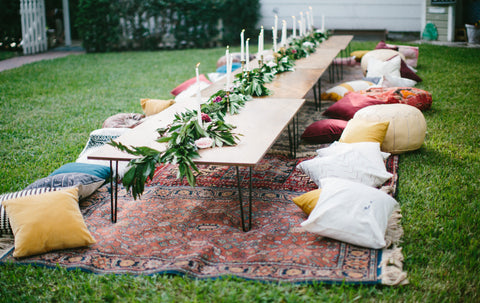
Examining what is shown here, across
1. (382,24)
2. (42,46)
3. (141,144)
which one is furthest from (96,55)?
(141,144)

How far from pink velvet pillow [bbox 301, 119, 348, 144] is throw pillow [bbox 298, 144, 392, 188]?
1.12 meters

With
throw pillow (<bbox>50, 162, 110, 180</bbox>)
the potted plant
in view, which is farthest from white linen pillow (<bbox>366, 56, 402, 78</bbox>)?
the potted plant

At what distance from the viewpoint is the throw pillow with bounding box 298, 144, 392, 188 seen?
416 cm

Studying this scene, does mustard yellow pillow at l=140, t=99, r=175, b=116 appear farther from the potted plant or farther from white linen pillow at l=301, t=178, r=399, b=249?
the potted plant

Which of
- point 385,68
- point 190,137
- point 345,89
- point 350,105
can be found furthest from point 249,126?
point 385,68

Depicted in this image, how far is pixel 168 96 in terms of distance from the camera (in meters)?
7.98

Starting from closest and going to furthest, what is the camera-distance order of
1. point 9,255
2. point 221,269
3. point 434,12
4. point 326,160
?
point 221,269, point 9,255, point 326,160, point 434,12

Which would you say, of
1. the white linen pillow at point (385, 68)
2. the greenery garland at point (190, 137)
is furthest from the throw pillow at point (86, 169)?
the white linen pillow at point (385, 68)

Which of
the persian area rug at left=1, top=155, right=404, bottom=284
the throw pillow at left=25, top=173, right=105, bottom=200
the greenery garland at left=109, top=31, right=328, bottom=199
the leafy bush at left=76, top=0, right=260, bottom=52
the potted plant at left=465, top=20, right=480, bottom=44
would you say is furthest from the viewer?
the leafy bush at left=76, top=0, right=260, bottom=52

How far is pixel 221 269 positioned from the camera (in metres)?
3.18

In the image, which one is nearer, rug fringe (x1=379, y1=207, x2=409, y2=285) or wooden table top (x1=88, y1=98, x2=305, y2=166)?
rug fringe (x1=379, y1=207, x2=409, y2=285)

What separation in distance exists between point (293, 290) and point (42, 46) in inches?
500

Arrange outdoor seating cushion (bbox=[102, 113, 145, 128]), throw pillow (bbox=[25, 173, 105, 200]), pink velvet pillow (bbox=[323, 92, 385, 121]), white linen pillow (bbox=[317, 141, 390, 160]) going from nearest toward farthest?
throw pillow (bbox=[25, 173, 105, 200]) < white linen pillow (bbox=[317, 141, 390, 160]) < outdoor seating cushion (bbox=[102, 113, 145, 128]) < pink velvet pillow (bbox=[323, 92, 385, 121])

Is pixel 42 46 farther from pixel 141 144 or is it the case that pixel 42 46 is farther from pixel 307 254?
pixel 307 254
